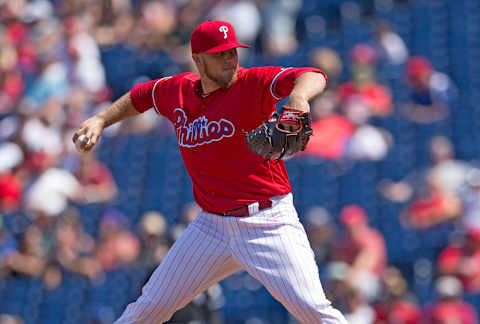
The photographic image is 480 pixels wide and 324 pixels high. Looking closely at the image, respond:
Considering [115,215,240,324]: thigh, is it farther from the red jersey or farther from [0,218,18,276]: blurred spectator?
[0,218,18,276]: blurred spectator

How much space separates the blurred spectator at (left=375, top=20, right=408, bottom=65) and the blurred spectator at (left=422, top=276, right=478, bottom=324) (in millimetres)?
3228

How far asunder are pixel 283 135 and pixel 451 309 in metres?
3.34

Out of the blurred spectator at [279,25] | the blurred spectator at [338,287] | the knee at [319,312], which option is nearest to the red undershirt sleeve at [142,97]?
the knee at [319,312]

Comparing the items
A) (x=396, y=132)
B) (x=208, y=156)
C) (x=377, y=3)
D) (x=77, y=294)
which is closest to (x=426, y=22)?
(x=377, y=3)

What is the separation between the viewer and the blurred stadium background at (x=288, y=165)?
6562 mm

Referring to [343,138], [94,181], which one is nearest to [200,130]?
[343,138]

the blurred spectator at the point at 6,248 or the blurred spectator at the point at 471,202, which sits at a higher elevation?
the blurred spectator at the point at 471,202

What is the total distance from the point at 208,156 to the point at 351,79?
5.04 m

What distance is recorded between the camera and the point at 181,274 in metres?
3.62

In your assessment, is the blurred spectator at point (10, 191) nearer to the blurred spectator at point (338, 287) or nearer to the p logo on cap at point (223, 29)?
the blurred spectator at point (338, 287)

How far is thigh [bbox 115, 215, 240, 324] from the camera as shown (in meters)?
3.61

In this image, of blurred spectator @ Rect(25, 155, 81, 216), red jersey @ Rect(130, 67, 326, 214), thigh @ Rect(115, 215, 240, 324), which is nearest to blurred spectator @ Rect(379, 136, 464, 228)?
blurred spectator @ Rect(25, 155, 81, 216)

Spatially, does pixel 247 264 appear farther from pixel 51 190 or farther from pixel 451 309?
pixel 51 190

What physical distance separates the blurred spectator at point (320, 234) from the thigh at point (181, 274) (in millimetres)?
3264
